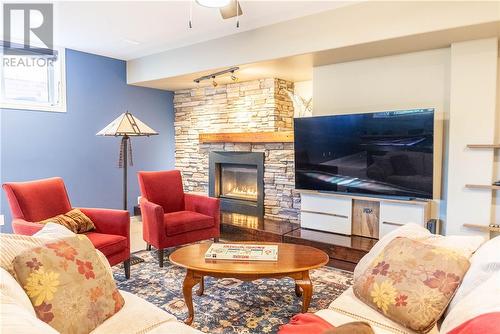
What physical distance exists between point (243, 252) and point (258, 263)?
0.68 feet

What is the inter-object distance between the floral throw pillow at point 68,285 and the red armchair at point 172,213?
177 centimetres

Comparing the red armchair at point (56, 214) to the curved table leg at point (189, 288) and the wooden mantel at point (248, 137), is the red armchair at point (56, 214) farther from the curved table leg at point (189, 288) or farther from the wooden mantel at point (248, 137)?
the wooden mantel at point (248, 137)

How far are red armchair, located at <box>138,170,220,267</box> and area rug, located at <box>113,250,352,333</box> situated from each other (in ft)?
1.04

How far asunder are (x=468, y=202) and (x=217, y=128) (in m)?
3.46

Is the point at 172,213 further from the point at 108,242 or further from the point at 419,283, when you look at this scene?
the point at 419,283

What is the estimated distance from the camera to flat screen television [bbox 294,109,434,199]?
3.19m

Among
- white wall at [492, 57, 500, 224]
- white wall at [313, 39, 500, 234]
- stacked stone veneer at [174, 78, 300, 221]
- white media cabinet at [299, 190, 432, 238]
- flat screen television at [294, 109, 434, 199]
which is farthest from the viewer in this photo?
stacked stone veneer at [174, 78, 300, 221]

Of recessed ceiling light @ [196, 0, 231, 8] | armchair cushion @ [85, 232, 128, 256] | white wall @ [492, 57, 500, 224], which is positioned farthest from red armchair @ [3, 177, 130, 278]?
white wall @ [492, 57, 500, 224]

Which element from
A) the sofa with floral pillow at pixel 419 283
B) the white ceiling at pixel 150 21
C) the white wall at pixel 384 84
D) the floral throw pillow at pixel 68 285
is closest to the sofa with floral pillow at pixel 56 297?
the floral throw pillow at pixel 68 285

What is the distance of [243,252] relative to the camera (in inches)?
98.1

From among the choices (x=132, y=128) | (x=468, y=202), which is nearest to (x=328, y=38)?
(x=468, y=202)

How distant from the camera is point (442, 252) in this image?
1554mm

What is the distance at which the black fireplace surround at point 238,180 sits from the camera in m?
4.68

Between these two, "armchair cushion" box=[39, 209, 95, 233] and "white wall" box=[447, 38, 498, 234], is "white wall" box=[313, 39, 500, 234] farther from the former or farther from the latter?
"armchair cushion" box=[39, 209, 95, 233]
